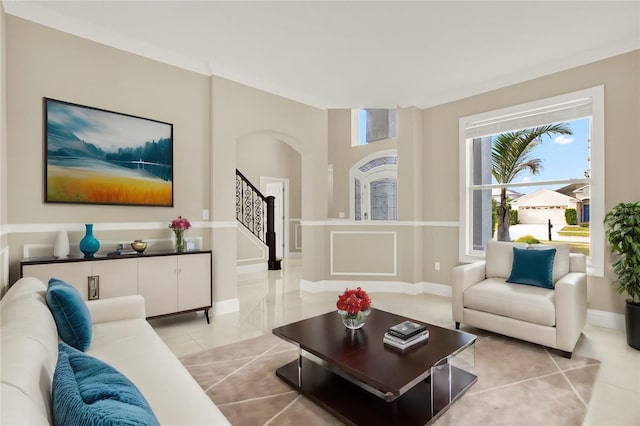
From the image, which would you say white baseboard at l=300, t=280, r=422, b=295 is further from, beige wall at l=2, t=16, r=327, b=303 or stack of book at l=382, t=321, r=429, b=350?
stack of book at l=382, t=321, r=429, b=350

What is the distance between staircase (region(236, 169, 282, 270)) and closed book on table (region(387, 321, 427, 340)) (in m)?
5.07

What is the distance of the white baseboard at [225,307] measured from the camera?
154 inches

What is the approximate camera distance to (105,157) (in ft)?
10.6

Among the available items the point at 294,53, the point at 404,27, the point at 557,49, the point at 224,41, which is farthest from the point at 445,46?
the point at 224,41

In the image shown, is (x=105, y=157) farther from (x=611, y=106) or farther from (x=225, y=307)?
(x=611, y=106)

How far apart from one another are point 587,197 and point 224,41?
4175mm

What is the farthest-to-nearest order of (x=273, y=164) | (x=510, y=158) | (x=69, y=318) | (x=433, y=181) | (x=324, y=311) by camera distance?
(x=273, y=164) → (x=433, y=181) → (x=510, y=158) → (x=324, y=311) → (x=69, y=318)

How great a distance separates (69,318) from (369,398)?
1.72 meters

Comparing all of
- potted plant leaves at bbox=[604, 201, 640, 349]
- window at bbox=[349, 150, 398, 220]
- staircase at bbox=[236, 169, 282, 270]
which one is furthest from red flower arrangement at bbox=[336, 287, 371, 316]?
window at bbox=[349, 150, 398, 220]

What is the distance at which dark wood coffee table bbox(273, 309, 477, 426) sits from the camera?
1799mm

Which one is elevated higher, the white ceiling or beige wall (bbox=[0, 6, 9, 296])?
the white ceiling

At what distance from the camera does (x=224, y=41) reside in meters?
3.33

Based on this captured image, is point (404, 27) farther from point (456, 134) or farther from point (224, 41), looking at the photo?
point (456, 134)

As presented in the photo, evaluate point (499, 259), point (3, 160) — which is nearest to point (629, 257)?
point (499, 259)
